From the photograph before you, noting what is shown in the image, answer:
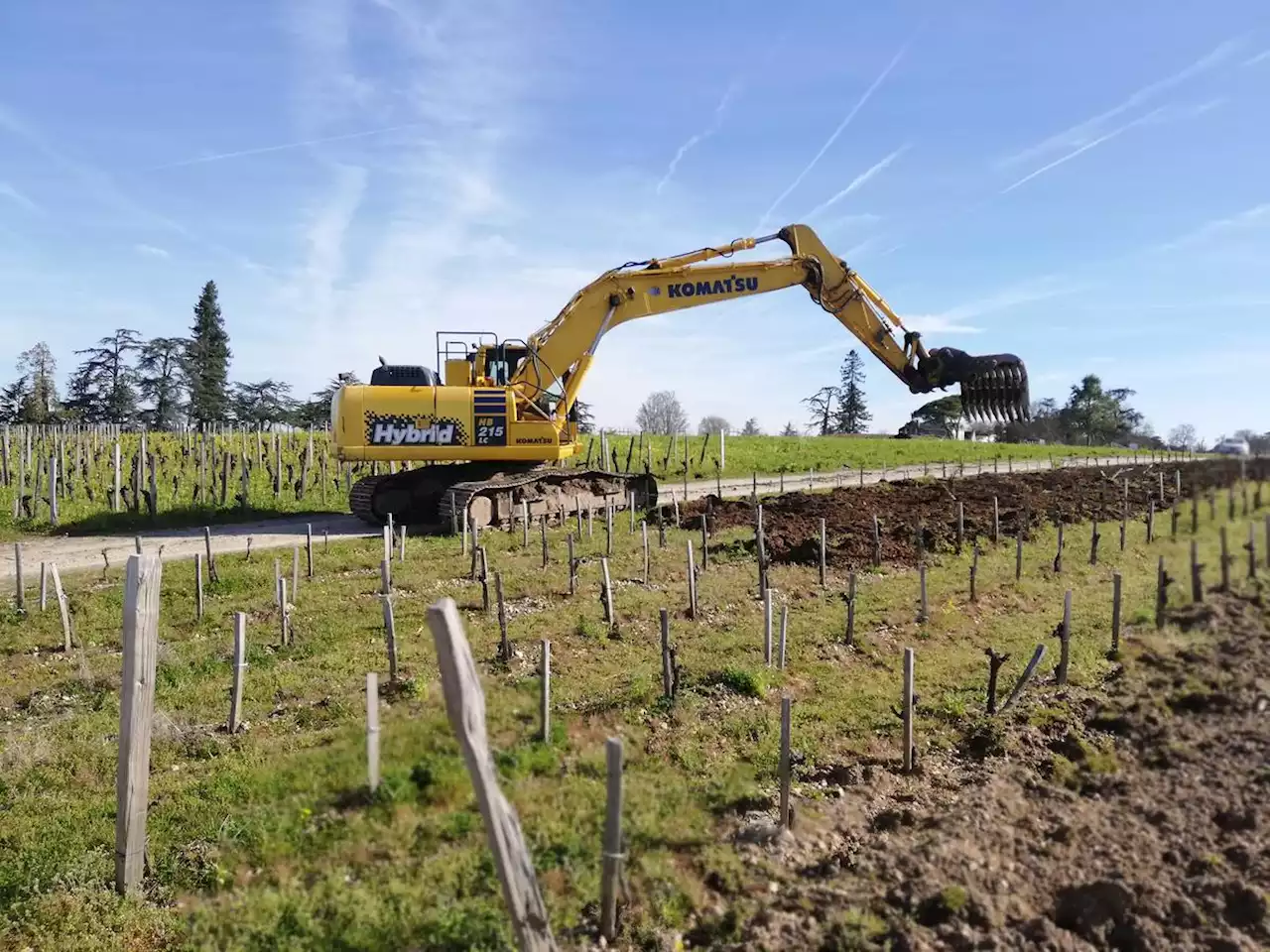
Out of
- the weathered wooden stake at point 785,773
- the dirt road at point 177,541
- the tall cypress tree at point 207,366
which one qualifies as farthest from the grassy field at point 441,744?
the tall cypress tree at point 207,366

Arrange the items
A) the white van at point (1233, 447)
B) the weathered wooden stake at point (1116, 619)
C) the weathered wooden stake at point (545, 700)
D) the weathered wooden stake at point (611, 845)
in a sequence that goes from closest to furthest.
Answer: the white van at point (1233, 447), the weathered wooden stake at point (1116, 619), the weathered wooden stake at point (611, 845), the weathered wooden stake at point (545, 700)

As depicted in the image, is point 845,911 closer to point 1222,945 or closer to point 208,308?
point 1222,945

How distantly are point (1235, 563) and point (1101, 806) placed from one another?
2019 mm

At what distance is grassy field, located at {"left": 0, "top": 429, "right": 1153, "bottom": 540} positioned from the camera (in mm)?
19156

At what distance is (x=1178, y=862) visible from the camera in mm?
3234

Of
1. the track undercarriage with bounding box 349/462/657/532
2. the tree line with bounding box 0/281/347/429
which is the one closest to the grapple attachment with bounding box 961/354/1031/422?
the track undercarriage with bounding box 349/462/657/532

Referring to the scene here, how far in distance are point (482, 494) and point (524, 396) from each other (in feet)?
7.91

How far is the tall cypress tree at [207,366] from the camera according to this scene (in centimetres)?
5900

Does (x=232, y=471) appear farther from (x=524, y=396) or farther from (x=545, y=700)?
(x=545, y=700)

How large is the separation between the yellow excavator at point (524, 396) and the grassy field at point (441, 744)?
5.59 metres

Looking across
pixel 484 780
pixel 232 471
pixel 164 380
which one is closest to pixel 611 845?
pixel 484 780

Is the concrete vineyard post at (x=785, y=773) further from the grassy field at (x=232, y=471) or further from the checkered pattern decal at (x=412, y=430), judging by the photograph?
the checkered pattern decal at (x=412, y=430)

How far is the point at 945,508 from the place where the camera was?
17.0 meters

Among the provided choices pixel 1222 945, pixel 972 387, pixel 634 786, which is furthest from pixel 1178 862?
pixel 972 387
